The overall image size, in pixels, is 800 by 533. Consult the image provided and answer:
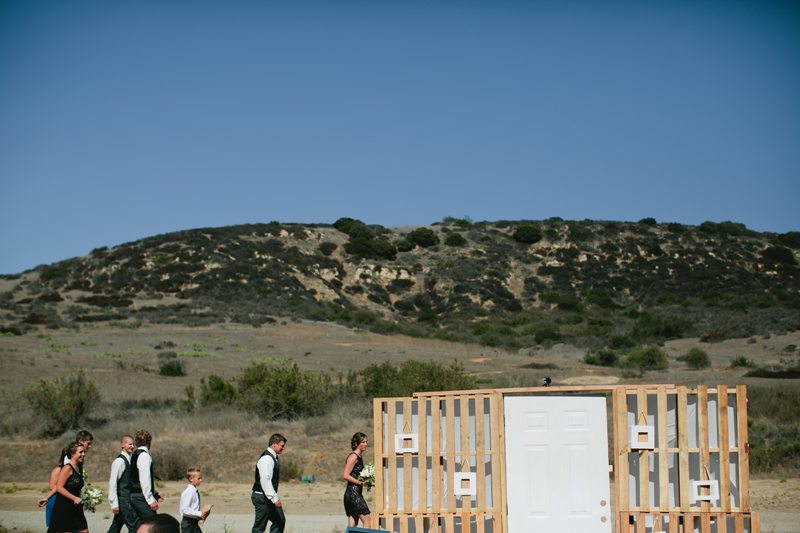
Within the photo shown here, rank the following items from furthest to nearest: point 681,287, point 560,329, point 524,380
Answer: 1. point 681,287
2. point 560,329
3. point 524,380

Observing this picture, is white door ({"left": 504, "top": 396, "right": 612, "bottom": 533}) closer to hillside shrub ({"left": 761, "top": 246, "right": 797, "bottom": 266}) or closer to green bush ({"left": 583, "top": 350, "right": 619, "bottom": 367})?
green bush ({"left": 583, "top": 350, "right": 619, "bottom": 367})

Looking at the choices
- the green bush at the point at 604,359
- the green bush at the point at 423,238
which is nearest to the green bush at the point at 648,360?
the green bush at the point at 604,359

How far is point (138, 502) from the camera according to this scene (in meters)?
6.65

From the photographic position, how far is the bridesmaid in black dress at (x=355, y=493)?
746 centimetres

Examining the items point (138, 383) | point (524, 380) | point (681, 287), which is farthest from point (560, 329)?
point (138, 383)

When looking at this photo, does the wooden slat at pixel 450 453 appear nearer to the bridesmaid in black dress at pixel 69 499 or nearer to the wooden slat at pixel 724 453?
the wooden slat at pixel 724 453

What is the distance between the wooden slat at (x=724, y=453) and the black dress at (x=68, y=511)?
279 inches

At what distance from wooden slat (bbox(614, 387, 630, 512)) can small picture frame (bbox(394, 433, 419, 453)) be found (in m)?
2.25

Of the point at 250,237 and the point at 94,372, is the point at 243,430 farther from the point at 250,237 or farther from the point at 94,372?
the point at 250,237

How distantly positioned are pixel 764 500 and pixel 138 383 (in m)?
22.2

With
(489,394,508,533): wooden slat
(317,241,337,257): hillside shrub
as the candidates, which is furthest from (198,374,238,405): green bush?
(317,241,337,257): hillside shrub

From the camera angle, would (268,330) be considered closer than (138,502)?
No

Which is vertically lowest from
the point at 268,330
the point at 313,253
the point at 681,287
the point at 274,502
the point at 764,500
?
the point at 764,500

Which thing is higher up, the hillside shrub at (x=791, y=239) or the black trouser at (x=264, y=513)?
the hillside shrub at (x=791, y=239)
